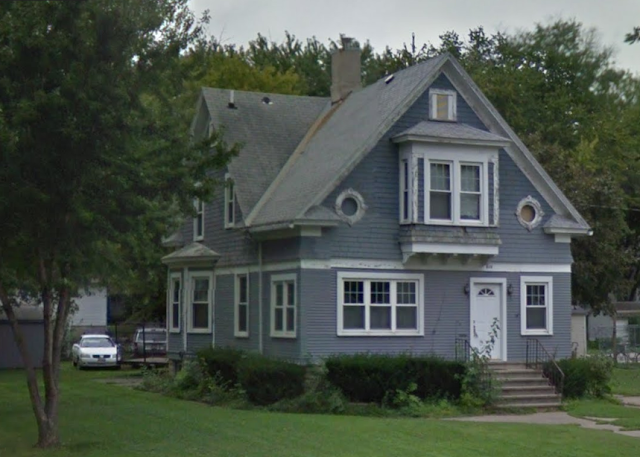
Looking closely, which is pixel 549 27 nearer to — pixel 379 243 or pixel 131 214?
pixel 379 243

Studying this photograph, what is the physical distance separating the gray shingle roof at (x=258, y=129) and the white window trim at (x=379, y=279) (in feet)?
13.4

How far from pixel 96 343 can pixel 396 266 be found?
829 inches

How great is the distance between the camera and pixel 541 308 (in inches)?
1205

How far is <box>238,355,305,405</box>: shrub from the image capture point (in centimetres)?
2655

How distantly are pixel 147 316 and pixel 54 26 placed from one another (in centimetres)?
4167

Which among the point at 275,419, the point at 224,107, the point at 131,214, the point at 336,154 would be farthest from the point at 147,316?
the point at 131,214

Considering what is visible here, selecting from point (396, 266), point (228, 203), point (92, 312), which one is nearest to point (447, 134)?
point (396, 266)

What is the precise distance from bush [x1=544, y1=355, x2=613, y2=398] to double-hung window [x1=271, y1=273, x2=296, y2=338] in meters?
6.92

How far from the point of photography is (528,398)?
27.7m

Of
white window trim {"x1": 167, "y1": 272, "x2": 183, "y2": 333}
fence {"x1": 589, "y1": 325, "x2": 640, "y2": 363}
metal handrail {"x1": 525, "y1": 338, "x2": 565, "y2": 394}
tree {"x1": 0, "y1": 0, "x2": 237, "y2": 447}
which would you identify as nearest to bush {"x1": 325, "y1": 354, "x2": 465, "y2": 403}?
metal handrail {"x1": 525, "y1": 338, "x2": 565, "y2": 394}

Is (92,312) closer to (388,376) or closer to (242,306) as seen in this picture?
(242,306)

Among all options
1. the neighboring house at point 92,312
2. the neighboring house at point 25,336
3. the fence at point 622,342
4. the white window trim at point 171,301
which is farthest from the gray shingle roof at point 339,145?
the neighboring house at point 92,312

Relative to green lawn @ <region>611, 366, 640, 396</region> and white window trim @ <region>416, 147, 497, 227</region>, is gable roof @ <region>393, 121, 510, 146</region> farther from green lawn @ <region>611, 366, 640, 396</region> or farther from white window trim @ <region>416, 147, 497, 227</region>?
green lawn @ <region>611, 366, 640, 396</region>

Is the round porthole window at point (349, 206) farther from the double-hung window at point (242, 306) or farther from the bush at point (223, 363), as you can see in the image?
the bush at point (223, 363)
